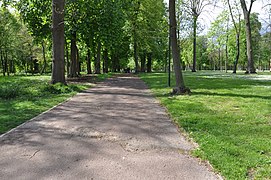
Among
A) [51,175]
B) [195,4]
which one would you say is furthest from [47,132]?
[195,4]

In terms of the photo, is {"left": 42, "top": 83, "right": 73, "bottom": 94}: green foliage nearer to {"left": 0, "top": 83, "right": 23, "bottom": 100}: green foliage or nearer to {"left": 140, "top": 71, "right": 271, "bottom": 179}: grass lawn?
{"left": 0, "top": 83, "right": 23, "bottom": 100}: green foliage

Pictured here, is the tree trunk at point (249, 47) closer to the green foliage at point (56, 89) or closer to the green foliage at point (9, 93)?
the green foliage at point (56, 89)

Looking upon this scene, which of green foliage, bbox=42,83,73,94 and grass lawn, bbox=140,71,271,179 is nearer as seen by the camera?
grass lawn, bbox=140,71,271,179

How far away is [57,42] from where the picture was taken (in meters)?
14.6

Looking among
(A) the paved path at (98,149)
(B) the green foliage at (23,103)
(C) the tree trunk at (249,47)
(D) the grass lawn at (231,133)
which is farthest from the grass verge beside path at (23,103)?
(C) the tree trunk at (249,47)

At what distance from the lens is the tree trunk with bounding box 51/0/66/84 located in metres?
14.6

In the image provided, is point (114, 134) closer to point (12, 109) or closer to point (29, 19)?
point (12, 109)

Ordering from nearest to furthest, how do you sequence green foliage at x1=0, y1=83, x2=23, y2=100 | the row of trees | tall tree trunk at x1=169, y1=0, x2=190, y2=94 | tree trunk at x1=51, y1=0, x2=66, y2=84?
green foliage at x1=0, y1=83, x2=23, y2=100 → tall tree trunk at x1=169, y1=0, x2=190, y2=94 → tree trunk at x1=51, y1=0, x2=66, y2=84 → the row of trees

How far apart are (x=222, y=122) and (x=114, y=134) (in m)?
2.78

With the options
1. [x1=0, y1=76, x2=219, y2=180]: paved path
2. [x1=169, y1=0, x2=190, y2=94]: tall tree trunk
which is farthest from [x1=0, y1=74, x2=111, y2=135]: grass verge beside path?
[x1=169, y1=0, x2=190, y2=94]: tall tree trunk

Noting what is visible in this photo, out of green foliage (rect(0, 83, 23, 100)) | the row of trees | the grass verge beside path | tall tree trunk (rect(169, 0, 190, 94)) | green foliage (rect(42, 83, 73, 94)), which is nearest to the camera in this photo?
the grass verge beside path

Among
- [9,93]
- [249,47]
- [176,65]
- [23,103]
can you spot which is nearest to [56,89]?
[9,93]

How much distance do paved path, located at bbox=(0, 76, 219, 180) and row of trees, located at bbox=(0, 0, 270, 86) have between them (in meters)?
8.82

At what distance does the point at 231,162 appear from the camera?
3938 millimetres
